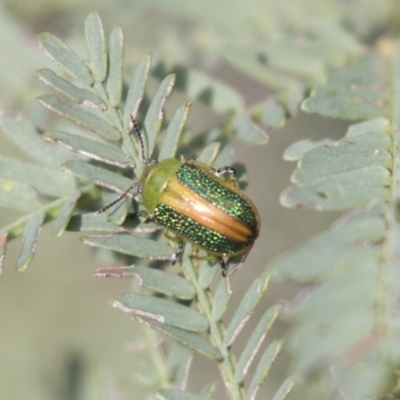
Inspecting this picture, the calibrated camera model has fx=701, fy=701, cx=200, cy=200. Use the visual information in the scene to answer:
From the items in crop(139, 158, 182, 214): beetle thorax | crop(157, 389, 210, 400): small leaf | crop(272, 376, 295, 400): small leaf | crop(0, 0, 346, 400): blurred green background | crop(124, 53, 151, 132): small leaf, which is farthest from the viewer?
crop(0, 0, 346, 400): blurred green background

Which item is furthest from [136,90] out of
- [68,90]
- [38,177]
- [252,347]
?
[252,347]

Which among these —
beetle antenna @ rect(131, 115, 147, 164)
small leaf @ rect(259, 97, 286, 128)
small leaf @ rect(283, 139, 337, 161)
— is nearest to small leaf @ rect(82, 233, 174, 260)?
beetle antenna @ rect(131, 115, 147, 164)

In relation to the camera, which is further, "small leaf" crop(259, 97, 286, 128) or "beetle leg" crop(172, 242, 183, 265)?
"small leaf" crop(259, 97, 286, 128)

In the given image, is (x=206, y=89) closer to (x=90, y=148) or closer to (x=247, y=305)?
(x=90, y=148)

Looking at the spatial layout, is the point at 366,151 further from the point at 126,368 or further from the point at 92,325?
the point at 92,325

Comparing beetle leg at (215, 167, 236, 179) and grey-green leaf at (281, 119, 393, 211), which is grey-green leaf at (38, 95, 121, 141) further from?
grey-green leaf at (281, 119, 393, 211)

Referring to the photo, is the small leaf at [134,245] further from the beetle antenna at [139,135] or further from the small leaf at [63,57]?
the small leaf at [63,57]
